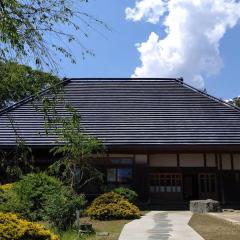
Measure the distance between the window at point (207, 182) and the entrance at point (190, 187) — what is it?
351 millimetres

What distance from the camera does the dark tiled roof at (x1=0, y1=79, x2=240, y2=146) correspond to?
28172 millimetres

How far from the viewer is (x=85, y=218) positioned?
2003 centimetres

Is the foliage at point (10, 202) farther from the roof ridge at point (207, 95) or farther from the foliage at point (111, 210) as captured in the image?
the roof ridge at point (207, 95)

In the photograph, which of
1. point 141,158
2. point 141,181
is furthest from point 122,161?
point 141,181

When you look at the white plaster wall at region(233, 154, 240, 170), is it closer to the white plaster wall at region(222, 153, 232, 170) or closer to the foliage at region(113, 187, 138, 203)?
the white plaster wall at region(222, 153, 232, 170)

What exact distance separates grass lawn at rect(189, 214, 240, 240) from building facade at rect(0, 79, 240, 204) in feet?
30.6

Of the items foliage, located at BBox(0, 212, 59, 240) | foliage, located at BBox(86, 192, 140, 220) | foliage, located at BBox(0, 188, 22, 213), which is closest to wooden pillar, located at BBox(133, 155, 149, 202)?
foliage, located at BBox(86, 192, 140, 220)

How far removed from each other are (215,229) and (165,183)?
13397mm

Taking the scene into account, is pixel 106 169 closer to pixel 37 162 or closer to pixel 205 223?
pixel 37 162

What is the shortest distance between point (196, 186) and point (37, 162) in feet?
29.6

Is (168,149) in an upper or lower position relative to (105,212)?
upper

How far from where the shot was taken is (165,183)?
28609 millimetres

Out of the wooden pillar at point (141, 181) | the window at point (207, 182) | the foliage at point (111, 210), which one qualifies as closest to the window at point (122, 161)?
the wooden pillar at point (141, 181)

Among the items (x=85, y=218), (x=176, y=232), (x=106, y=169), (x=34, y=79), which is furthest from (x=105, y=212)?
(x=34, y=79)
